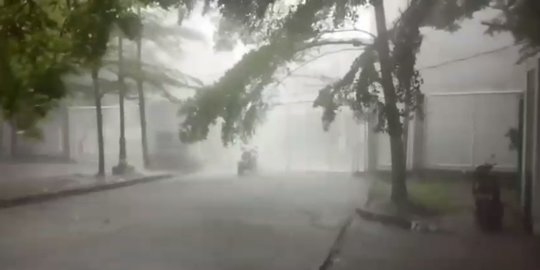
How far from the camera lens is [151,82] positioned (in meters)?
1.37

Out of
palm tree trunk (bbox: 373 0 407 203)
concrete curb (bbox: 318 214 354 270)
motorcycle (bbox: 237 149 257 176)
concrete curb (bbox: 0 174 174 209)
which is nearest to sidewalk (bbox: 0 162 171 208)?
concrete curb (bbox: 0 174 174 209)

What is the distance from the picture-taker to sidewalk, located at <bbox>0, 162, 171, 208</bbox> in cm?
142

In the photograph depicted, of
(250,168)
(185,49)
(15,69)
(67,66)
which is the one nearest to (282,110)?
(250,168)

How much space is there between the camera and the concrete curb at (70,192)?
1.42 meters

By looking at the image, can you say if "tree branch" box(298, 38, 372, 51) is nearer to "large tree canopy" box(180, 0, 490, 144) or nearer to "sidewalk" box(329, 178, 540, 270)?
"large tree canopy" box(180, 0, 490, 144)

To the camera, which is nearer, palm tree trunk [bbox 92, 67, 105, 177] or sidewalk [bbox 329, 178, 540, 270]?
sidewalk [bbox 329, 178, 540, 270]

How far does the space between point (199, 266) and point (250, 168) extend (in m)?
0.26

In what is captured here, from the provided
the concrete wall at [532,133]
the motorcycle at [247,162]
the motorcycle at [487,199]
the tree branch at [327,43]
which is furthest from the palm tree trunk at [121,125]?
the concrete wall at [532,133]

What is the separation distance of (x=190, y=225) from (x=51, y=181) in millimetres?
389

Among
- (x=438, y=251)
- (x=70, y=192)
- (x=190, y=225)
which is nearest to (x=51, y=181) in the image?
(x=70, y=192)

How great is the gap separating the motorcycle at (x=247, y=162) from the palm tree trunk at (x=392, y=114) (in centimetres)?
33

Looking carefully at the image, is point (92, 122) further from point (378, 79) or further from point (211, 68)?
point (378, 79)

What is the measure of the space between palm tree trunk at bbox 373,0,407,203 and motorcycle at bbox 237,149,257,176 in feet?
1.10

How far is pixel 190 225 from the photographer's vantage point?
4.58 feet
